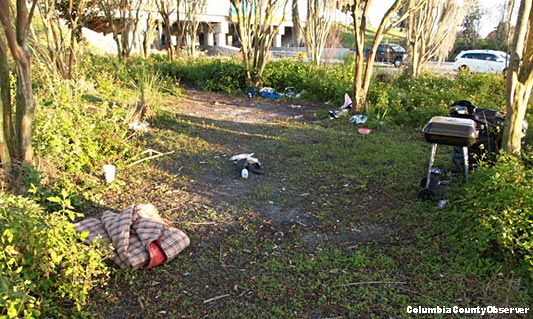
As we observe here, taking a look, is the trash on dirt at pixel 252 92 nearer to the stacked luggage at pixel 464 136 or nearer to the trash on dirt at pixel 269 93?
the trash on dirt at pixel 269 93

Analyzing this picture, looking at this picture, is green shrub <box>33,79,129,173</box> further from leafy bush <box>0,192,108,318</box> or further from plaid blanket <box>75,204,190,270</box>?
leafy bush <box>0,192,108,318</box>

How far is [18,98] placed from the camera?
14.0ft

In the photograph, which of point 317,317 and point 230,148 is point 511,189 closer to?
point 317,317

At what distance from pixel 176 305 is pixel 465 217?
2521mm

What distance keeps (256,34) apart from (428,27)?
194 inches

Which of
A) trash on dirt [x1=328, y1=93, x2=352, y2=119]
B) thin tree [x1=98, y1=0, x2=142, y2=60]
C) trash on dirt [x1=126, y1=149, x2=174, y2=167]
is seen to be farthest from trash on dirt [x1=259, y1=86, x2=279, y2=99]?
thin tree [x1=98, y1=0, x2=142, y2=60]

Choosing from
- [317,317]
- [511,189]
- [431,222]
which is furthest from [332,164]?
[317,317]

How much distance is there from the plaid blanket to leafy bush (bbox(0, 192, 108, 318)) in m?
0.30

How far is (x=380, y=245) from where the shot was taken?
3.52 meters

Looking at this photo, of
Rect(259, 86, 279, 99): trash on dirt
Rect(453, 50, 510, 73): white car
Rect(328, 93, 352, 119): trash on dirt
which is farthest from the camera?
Rect(453, 50, 510, 73): white car

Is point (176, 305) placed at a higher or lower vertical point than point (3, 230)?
lower

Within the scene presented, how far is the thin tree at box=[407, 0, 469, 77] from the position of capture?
11.6 metres

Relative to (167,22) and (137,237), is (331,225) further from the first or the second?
(167,22)

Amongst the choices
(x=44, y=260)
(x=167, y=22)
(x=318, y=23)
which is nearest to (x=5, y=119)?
(x=44, y=260)
